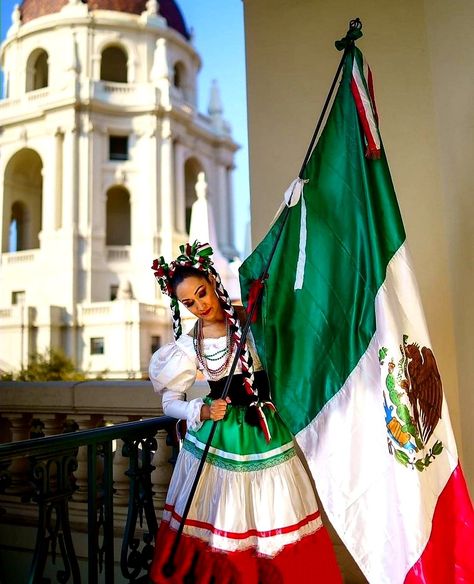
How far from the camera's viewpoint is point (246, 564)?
2.16 metres

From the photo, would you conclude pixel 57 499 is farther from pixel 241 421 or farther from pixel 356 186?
pixel 356 186

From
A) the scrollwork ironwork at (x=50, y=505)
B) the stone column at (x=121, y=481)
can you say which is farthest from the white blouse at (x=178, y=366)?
the stone column at (x=121, y=481)

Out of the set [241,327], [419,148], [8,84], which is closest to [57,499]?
[241,327]

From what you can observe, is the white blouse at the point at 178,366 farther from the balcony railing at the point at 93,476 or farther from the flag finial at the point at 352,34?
the flag finial at the point at 352,34

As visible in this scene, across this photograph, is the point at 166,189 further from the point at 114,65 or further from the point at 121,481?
the point at 121,481

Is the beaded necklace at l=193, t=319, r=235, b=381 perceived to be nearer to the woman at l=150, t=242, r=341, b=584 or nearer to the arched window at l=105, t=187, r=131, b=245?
the woman at l=150, t=242, r=341, b=584

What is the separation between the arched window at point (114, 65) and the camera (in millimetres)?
29347

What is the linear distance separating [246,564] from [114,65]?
104ft

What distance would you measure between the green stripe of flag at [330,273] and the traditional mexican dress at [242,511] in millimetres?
182

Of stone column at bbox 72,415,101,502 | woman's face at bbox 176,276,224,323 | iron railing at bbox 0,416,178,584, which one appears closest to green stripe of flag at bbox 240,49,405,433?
woman's face at bbox 176,276,224,323

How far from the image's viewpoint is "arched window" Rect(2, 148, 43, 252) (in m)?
27.8

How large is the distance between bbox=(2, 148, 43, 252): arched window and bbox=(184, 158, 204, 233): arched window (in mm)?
7812

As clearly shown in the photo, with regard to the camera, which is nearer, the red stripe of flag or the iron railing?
the red stripe of flag

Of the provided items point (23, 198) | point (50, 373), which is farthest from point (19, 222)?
point (50, 373)
